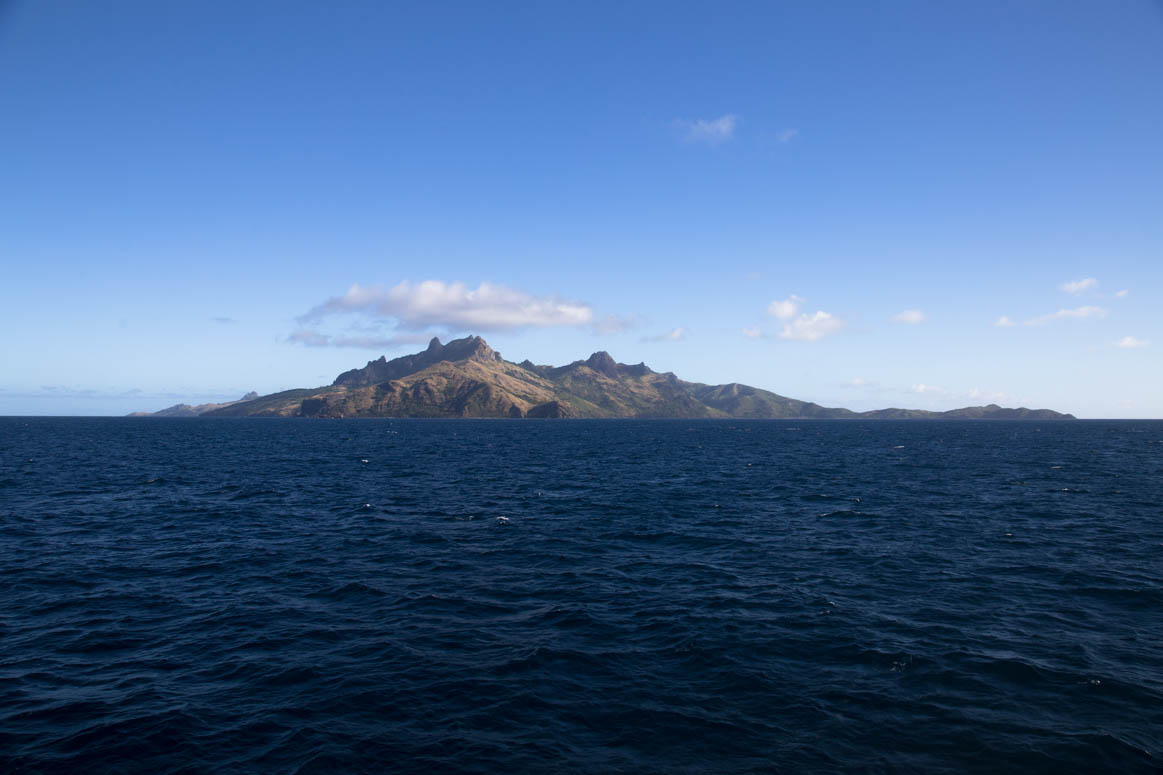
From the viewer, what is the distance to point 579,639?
2852cm

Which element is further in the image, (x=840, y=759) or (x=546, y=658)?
(x=546, y=658)

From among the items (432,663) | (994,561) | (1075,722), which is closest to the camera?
(1075,722)

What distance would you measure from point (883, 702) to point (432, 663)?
18.6 metres

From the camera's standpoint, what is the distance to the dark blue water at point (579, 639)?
19.8 metres

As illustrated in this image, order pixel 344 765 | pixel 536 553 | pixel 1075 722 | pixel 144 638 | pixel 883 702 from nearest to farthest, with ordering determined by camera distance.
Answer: pixel 344 765
pixel 1075 722
pixel 883 702
pixel 144 638
pixel 536 553

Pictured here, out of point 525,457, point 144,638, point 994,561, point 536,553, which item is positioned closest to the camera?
point 144,638

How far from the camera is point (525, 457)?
5162 inches

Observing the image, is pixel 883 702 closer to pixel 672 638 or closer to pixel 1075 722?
pixel 1075 722

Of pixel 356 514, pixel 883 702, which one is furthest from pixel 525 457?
pixel 883 702

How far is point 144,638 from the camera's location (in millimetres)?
28359

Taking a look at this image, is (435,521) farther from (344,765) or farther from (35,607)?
(344,765)

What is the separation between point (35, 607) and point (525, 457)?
331ft

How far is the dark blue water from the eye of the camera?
19.8m

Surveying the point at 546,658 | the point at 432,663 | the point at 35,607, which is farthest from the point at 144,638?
the point at 546,658
